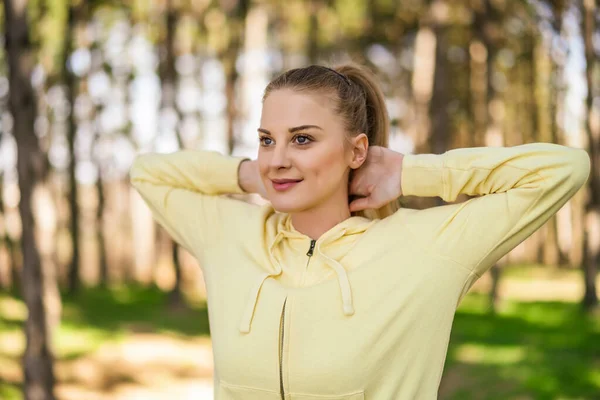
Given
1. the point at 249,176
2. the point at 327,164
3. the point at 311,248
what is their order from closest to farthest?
the point at 327,164 < the point at 311,248 < the point at 249,176

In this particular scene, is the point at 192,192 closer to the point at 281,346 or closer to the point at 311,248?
the point at 311,248

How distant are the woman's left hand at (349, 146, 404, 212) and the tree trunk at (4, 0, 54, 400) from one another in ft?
15.0

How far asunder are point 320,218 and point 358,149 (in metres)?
0.27

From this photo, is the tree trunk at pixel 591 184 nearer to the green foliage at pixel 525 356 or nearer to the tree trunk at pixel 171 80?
the green foliage at pixel 525 356

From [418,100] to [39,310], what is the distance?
37.1ft

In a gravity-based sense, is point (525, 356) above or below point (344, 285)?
below

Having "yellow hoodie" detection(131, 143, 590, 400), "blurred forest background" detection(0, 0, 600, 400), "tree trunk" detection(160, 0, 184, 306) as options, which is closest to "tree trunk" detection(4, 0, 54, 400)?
"blurred forest background" detection(0, 0, 600, 400)

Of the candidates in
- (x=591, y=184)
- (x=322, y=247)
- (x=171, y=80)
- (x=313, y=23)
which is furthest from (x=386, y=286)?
(x=313, y=23)

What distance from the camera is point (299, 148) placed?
2.36 meters

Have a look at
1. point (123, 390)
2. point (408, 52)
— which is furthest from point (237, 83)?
point (123, 390)

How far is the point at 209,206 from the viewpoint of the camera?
9.14 ft

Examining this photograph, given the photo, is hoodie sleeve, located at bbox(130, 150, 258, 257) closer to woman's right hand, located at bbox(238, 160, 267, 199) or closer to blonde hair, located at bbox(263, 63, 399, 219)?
woman's right hand, located at bbox(238, 160, 267, 199)

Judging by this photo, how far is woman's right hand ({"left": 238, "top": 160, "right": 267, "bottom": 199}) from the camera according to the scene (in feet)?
9.23

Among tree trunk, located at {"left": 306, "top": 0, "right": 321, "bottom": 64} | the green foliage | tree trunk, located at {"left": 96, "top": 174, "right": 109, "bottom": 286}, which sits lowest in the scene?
tree trunk, located at {"left": 96, "top": 174, "right": 109, "bottom": 286}
